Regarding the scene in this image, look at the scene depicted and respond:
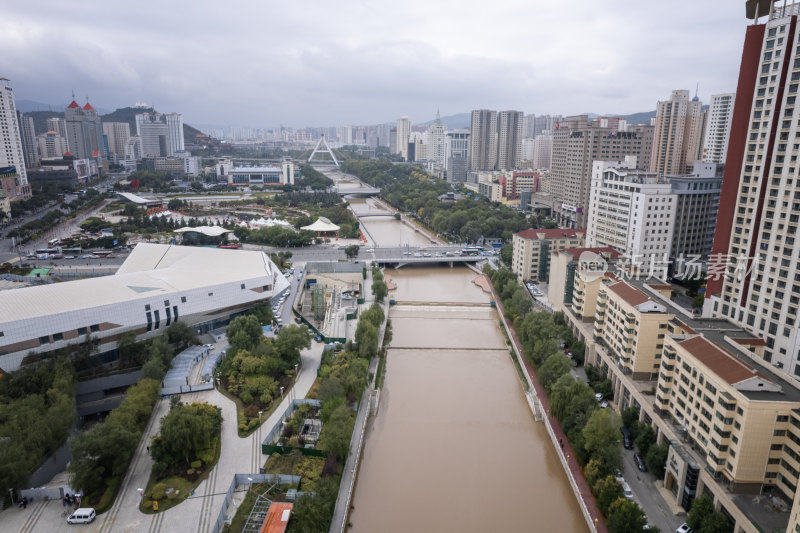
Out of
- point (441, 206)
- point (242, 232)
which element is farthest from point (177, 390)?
point (441, 206)

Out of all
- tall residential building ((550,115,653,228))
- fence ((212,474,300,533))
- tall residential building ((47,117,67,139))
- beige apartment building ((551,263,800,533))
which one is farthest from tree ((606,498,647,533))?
tall residential building ((47,117,67,139))

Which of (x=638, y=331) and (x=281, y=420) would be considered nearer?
(x=281, y=420)

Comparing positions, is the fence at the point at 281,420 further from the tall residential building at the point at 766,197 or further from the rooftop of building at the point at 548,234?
the rooftop of building at the point at 548,234

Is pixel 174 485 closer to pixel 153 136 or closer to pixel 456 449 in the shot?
pixel 456 449

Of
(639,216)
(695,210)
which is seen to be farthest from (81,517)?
(695,210)

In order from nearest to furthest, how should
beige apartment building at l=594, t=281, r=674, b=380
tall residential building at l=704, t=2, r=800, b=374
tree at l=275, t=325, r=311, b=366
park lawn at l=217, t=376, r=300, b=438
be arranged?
park lawn at l=217, t=376, r=300, b=438 < beige apartment building at l=594, t=281, r=674, b=380 < tall residential building at l=704, t=2, r=800, b=374 < tree at l=275, t=325, r=311, b=366

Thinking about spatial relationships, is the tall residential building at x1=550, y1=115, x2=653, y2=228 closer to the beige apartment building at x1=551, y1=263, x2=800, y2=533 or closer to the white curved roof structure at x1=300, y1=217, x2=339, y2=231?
the white curved roof structure at x1=300, y1=217, x2=339, y2=231

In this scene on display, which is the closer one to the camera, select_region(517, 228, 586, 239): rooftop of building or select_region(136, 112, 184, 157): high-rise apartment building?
select_region(517, 228, 586, 239): rooftop of building
